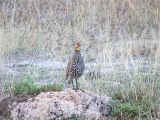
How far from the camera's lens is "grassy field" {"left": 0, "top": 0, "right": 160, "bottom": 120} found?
7637 mm

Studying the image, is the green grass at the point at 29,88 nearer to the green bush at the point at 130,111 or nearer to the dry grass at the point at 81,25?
the green bush at the point at 130,111

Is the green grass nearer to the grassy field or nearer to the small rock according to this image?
the grassy field

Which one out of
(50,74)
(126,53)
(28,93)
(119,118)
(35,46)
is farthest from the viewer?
(35,46)

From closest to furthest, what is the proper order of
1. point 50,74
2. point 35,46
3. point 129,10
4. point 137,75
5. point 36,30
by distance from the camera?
point 137,75 → point 50,74 → point 35,46 → point 36,30 → point 129,10

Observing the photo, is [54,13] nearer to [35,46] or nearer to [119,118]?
[35,46]

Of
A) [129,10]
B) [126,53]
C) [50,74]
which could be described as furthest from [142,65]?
[129,10]

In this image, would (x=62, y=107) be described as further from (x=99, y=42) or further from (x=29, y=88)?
(x=99, y=42)

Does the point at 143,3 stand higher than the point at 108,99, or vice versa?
the point at 143,3

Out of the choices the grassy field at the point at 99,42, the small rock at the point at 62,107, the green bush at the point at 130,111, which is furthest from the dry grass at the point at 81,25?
the small rock at the point at 62,107

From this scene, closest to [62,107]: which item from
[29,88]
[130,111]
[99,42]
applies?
[130,111]

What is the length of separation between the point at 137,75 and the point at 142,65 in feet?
3.24

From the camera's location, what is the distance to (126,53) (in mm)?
10188

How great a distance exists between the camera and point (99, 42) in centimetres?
1152

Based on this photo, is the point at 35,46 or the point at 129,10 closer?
the point at 35,46
